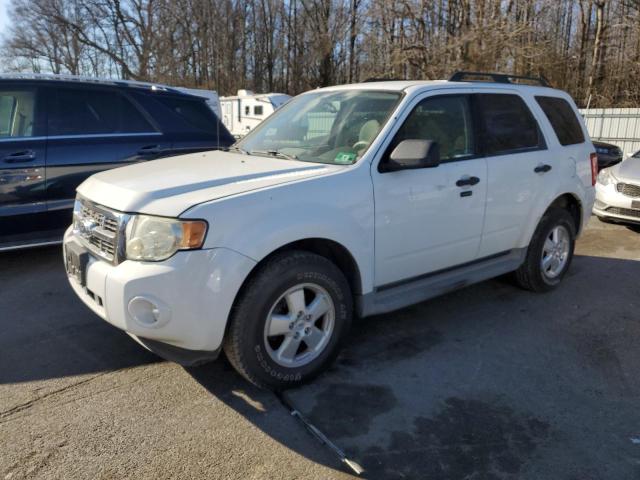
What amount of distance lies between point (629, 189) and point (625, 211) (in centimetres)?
31

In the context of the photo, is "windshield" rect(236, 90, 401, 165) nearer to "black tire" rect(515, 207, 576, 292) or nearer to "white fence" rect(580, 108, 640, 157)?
"black tire" rect(515, 207, 576, 292)

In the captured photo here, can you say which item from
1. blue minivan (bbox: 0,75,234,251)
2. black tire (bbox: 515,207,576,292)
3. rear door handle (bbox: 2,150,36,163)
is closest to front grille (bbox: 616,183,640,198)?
black tire (bbox: 515,207,576,292)

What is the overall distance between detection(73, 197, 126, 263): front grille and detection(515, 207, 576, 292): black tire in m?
3.56

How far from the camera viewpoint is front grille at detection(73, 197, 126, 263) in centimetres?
304

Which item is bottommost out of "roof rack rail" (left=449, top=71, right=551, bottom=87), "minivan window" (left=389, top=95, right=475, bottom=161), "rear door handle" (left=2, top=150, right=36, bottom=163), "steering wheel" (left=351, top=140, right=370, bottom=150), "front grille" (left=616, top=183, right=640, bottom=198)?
"front grille" (left=616, top=183, right=640, bottom=198)

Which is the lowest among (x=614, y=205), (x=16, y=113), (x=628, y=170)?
(x=614, y=205)

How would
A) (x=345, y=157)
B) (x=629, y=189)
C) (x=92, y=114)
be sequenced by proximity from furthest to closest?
(x=629, y=189)
(x=92, y=114)
(x=345, y=157)

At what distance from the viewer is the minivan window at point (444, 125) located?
3900mm

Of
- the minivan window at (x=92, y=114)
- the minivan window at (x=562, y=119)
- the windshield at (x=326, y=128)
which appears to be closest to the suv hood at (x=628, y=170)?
the minivan window at (x=562, y=119)

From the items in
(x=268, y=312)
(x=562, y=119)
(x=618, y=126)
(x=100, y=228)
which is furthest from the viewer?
(x=618, y=126)

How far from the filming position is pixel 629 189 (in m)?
7.74

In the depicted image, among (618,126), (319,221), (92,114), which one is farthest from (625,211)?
(618,126)

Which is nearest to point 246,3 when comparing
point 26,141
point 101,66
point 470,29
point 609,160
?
point 101,66

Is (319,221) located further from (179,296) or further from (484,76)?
(484,76)
